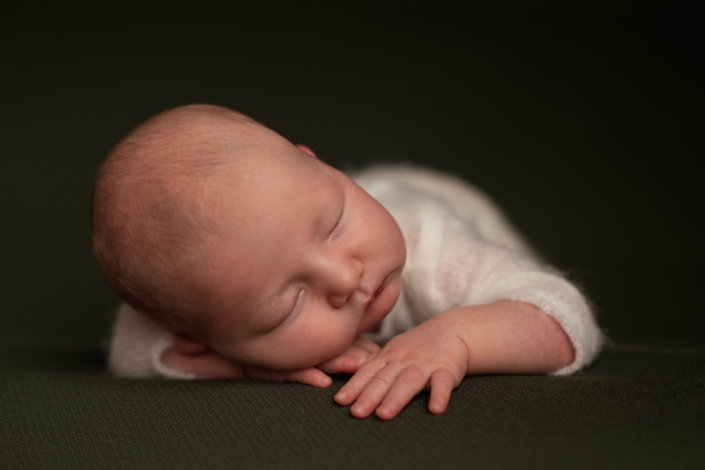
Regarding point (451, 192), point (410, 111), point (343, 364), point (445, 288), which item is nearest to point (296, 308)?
point (343, 364)

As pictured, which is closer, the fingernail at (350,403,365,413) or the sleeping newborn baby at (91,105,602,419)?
the fingernail at (350,403,365,413)

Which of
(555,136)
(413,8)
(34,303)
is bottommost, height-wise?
(34,303)

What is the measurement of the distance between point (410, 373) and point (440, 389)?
57mm

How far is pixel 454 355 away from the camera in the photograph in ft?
3.44

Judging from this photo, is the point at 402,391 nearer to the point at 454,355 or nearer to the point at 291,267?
the point at 454,355

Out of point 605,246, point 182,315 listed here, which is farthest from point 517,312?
point 605,246

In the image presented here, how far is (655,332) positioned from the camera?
1.71 metres

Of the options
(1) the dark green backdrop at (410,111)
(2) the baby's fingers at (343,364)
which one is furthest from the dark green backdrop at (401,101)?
(2) the baby's fingers at (343,364)

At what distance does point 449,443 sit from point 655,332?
44.8 inches

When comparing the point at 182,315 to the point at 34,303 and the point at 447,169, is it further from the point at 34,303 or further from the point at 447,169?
the point at 447,169

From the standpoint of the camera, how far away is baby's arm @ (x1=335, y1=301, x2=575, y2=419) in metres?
0.94

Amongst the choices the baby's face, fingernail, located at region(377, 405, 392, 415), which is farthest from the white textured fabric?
fingernail, located at region(377, 405, 392, 415)

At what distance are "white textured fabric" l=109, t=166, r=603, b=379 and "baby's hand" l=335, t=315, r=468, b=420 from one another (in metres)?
0.23

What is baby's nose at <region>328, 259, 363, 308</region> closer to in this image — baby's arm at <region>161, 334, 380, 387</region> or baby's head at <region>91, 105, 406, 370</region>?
baby's head at <region>91, 105, 406, 370</region>
